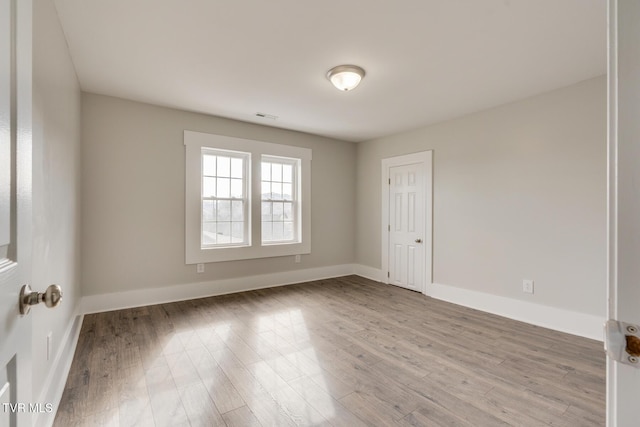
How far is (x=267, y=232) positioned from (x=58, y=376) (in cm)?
306

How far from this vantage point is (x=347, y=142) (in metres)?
5.64

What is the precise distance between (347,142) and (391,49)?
3.22 m

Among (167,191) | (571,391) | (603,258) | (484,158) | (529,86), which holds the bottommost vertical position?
(571,391)

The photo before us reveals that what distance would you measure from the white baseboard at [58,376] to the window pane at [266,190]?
276 cm

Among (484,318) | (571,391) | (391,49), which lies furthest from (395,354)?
(391,49)

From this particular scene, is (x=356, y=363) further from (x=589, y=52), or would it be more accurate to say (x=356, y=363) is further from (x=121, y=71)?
(x=121, y=71)

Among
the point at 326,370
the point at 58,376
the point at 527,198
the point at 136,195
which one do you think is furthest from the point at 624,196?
the point at 136,195

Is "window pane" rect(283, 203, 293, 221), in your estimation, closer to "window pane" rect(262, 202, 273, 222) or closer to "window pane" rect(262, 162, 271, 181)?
"window pane" rect(262, 202, 273, 222)

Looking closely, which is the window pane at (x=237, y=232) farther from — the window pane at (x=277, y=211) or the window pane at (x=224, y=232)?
the window pane at (x=277, y=211)

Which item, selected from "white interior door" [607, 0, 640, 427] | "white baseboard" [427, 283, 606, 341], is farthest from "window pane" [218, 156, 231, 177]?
"white interior door" [607, 0, 640, 427]

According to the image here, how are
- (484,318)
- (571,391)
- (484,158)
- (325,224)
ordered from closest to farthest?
(571,391) → (484,318) → (484,158) → (325,224)

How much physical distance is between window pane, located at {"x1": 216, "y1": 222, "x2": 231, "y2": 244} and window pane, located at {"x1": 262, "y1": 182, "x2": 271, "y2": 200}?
28.6 inches

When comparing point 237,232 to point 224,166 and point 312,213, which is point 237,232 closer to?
point 224,166

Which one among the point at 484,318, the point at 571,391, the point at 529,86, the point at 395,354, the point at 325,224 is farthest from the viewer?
the point at 325,224
